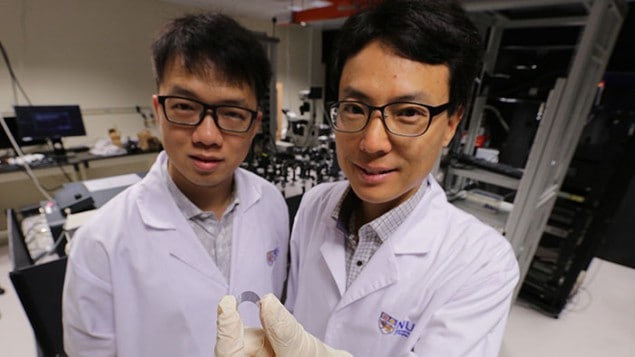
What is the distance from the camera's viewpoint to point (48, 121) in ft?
10.8

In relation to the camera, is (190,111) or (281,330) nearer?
(281,330)

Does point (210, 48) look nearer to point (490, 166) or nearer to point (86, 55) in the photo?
point (490, 166)

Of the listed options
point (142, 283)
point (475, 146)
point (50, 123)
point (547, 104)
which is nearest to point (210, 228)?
point (142, 283)

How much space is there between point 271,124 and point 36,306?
266 centimetres

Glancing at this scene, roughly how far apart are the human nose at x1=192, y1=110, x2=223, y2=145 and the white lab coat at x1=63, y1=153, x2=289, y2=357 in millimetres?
240

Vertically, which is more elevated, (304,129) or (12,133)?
(304,129)

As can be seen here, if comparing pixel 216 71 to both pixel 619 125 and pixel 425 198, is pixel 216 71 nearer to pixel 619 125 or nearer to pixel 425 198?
pixel 425 198

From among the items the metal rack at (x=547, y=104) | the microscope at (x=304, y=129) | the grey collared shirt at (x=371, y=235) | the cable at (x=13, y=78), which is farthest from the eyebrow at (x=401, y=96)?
the cable at (x=13, y=78)

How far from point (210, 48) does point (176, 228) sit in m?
0.54

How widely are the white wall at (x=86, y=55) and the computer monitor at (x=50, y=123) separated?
0.39 meters

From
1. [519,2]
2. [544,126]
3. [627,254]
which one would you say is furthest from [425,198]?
[627,254]

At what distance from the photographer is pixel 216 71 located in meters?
0.83

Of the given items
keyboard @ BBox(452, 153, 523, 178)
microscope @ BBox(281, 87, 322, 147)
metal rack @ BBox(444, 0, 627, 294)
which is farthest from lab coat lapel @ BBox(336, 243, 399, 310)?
microscope @ BBox(281, 87, 322, 147)

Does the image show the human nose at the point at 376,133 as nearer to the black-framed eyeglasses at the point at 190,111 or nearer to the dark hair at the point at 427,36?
the dark hair at the point at 427,36
